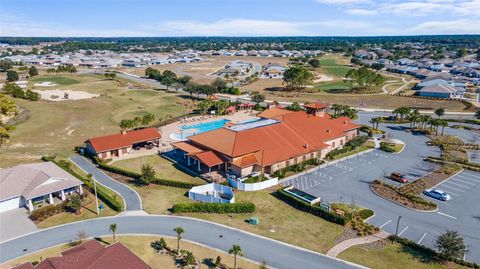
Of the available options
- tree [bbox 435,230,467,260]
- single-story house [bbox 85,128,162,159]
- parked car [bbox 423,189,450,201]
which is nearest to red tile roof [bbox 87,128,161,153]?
single-story house [bbox 85,128,162,159]

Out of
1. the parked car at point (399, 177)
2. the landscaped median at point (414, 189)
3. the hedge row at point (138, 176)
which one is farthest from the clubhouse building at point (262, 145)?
the landscaped median at point (414, 189)

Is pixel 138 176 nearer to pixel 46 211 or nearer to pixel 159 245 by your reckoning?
pixel 46 211

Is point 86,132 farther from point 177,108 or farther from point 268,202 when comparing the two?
point 268,202

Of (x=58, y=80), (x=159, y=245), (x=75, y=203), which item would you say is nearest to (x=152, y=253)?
(x=159, y=245)

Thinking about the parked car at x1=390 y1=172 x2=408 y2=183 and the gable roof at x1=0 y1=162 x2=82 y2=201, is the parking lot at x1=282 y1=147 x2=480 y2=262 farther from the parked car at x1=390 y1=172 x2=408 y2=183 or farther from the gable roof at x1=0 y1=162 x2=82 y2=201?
the gable roof at x1=0 y1=162 x2=82 y2=201

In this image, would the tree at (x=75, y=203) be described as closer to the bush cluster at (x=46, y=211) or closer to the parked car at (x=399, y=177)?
the bush cluster at (x=46, y=211)
